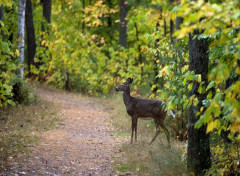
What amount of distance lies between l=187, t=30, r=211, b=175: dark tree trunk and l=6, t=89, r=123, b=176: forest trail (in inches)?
→ 81.9

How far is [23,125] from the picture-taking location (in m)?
11.4

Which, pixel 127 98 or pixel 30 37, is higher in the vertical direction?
pixel 30 37

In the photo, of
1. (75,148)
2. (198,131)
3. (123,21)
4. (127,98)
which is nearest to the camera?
(198,131)

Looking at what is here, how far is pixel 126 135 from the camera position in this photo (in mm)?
11414

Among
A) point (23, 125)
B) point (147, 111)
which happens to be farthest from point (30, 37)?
point (147, 111)

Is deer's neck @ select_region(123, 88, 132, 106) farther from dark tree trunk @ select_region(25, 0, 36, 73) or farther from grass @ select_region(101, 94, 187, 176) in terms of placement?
dark tree trunk @ select_region(25, 0, 36, 73)

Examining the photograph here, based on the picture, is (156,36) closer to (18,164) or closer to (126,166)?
(126,166)

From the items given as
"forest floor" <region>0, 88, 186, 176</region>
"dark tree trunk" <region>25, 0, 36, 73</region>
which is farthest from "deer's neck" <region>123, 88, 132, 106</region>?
"dark tree trunk" <region>25, 0, 36, 73</region>

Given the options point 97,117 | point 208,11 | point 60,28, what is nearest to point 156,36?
point 208,11

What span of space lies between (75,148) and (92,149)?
18.7 inches

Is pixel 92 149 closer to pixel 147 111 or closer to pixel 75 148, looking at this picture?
pixel 75 148

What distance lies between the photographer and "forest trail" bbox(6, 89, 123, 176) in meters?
7.58

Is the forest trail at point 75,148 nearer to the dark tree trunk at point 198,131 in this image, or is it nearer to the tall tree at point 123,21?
the dark tree trunk at point 198,131

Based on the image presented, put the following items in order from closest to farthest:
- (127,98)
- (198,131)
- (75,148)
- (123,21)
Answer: (198,131) < (75,148) < (127,98) < (123,21)
